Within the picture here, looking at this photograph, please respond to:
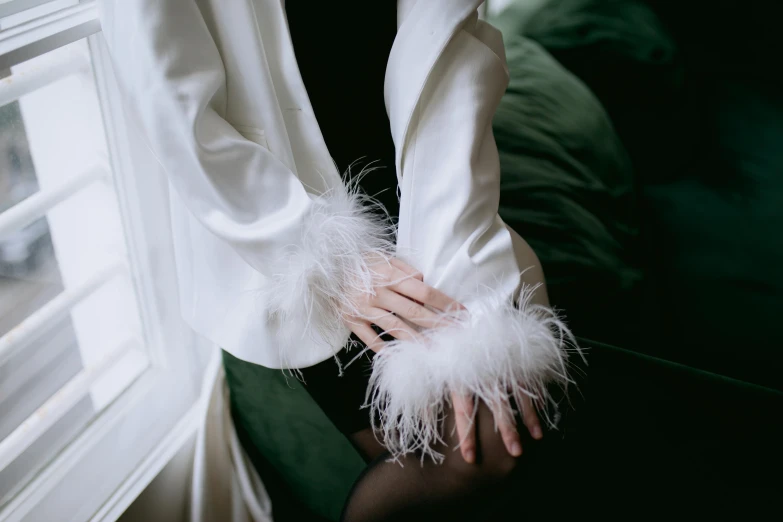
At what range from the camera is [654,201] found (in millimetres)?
1034

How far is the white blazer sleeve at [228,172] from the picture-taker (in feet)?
1.55

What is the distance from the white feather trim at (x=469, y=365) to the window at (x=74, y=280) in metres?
0.40

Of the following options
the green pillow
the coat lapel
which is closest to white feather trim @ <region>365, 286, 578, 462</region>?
the coat lapel

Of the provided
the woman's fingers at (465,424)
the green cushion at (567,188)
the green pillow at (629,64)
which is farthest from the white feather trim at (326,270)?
the green pillow at (629,64)

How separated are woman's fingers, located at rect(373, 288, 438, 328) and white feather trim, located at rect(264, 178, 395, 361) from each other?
0.02m

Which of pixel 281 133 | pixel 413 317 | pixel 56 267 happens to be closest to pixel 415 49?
pixel 281 133

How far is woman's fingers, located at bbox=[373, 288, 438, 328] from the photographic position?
1.69 feet

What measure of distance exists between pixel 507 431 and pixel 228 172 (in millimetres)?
349

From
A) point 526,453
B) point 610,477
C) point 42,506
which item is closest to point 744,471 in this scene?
point 610,477

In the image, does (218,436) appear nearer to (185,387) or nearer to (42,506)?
(185,387)

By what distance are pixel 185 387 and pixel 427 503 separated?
0.47 metres

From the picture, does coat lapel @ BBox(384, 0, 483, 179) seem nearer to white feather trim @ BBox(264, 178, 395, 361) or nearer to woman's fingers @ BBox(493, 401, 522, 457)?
white feather trim @ BBox(264, 178, 395, 361)

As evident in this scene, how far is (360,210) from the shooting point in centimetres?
56

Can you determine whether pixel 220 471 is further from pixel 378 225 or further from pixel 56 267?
pixel 378 225
